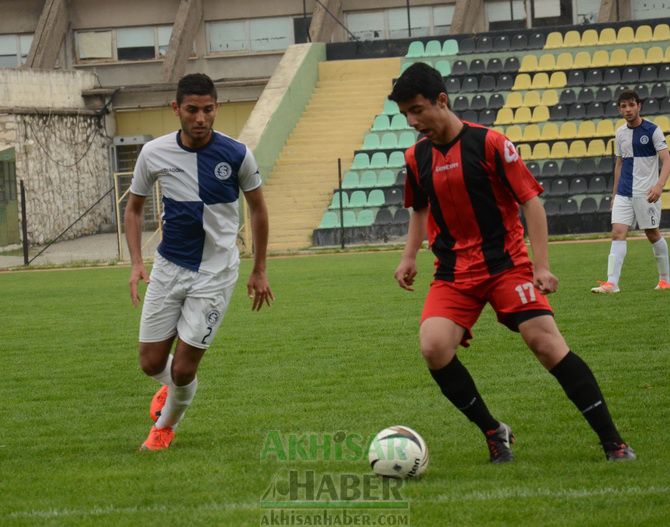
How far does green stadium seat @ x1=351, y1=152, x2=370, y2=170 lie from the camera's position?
29.5 m

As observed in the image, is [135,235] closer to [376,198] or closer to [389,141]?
[376,198]

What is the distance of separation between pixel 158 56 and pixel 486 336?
28.7m

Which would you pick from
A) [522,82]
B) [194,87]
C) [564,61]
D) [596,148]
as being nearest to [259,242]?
[194,87]

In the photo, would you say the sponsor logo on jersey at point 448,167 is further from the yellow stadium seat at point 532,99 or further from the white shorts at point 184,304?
the yellow stadium seat at point 532,99

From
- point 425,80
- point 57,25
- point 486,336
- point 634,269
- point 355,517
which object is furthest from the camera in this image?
point 57,25

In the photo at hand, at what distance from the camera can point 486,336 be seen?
10883 mm

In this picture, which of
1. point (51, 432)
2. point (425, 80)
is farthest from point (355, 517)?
point (51, 432)

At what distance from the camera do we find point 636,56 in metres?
30.5

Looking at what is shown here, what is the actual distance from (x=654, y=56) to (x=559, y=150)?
173 inches

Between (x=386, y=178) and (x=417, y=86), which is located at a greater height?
(x=417, y=86)

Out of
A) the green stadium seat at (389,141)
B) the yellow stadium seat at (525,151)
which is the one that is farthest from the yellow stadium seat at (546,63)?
the green stadium seat at (389,141)

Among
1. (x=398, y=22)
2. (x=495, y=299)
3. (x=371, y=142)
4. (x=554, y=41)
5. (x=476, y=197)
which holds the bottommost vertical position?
(x=495, y=299)

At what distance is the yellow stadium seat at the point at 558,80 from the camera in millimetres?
30391

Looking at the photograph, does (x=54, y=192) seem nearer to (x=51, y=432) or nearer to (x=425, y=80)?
(x=51, y=432)
